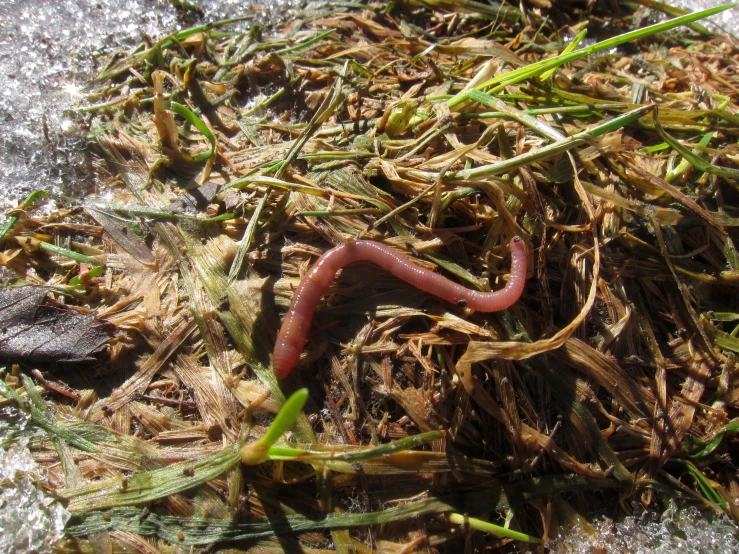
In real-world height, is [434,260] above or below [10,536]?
above

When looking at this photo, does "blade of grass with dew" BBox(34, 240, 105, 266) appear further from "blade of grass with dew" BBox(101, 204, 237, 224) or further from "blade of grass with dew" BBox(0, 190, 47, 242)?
"blade of grass with dew" BBox(101, 204, 237, 224)

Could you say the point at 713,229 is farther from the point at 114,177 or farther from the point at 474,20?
the point at 114,177

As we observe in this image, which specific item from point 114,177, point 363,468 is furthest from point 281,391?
point 114,177

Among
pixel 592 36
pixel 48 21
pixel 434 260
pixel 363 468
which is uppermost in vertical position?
pixel 48 21

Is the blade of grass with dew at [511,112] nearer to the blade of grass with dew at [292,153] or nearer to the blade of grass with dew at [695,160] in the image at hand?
the blade of grass with dew at [695,160]

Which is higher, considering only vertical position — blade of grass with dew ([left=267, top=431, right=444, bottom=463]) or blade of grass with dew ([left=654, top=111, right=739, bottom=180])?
blade of grass with dew ([left=654, top=111, right=739, bottom=180])

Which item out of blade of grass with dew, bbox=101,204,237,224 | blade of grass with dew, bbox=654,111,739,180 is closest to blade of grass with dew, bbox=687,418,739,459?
blade of grass with dew, bbox=654,111,739,180

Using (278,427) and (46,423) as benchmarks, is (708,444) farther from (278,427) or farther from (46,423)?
(46,423)
